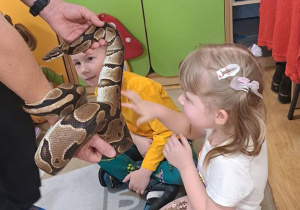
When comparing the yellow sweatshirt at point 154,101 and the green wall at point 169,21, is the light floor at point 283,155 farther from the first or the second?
the green wall at point 169,21

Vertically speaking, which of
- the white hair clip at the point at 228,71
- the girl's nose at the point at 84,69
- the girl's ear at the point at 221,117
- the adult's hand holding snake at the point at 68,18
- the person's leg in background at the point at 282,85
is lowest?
the person's leg in background at the point at 282,85

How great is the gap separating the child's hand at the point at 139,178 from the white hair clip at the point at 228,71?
0.82 metres

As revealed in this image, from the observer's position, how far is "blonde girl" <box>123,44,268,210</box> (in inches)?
40.6

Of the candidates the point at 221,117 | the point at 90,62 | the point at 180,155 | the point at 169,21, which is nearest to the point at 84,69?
the point at 90,62

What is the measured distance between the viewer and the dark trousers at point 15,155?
0.95 metres

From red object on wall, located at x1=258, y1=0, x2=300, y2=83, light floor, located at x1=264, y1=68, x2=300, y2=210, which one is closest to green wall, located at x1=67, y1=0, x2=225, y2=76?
red object on wall, located at x1=258, y1=0, x2=300, y2=83

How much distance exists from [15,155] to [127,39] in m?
1.92

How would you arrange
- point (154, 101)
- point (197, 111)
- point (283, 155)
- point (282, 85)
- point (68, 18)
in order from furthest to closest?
point (282, 85)
point (283, 155)
point (154, 101)
point (68, 18)
point (197, 111)

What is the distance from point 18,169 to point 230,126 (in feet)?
2.12

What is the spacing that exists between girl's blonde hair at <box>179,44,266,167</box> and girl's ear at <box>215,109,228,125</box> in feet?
0.05

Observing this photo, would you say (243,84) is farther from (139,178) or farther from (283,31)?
(283,31)

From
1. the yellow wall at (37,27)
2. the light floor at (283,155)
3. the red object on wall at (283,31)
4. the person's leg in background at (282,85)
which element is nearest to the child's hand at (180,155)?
the light floor at (283,155)

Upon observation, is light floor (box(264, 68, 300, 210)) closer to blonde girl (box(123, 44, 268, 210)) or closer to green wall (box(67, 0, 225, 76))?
blonde girl (box(123, 44, 268, 210))

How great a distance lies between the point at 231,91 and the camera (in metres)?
1.03
